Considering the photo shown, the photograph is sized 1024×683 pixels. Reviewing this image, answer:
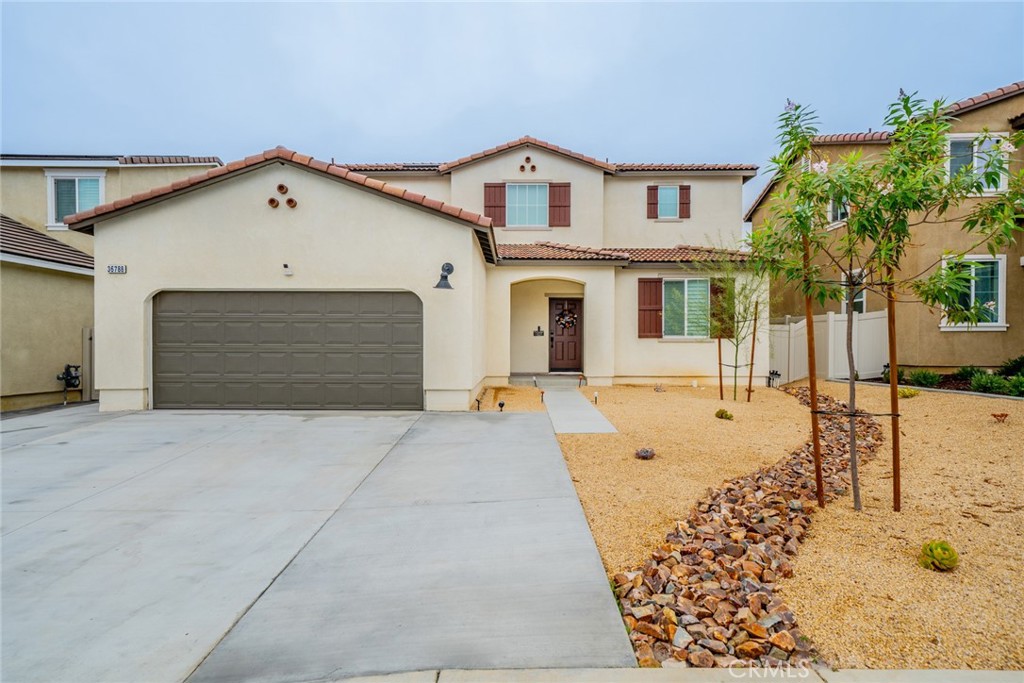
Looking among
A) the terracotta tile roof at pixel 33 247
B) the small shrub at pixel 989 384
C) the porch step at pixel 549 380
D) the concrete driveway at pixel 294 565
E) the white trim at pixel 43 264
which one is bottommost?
the concrete driveway at pixel 294 565

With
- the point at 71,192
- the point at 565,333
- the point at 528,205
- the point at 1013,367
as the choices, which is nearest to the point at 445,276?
the point at 565,333

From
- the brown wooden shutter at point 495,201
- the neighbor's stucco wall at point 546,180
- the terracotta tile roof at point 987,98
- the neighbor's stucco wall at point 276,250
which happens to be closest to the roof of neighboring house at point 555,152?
the neighbor's stucco wall at point 546,180

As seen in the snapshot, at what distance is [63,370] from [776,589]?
582 inches

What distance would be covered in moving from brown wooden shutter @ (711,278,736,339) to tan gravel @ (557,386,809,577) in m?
1.89

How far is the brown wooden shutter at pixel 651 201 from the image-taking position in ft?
51.9

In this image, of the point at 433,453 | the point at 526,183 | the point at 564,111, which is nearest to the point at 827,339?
the point at 526,183

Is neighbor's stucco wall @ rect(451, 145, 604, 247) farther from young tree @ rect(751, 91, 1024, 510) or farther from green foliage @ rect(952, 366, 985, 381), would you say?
young tree @ rect(751, 91, 1024, 510)

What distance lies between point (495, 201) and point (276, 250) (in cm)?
771

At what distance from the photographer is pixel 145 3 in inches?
796

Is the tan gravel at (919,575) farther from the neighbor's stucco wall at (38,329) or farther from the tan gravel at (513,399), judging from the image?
the neighbor's stucco wall at (38,329)

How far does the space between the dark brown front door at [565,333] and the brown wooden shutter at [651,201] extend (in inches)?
158

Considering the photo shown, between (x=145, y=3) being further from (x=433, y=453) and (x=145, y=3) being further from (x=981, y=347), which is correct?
(x=981, y=347)

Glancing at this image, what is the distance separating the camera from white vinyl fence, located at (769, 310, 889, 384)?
1283 centimetres

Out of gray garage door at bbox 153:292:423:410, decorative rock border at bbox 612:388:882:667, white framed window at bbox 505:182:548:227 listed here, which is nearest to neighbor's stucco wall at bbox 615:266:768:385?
white framed window at bbox 505:182:548:227
